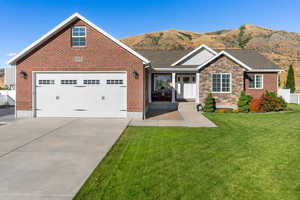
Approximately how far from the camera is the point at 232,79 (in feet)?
51.7

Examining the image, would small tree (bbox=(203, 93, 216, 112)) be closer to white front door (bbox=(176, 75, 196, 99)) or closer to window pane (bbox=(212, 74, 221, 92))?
window pane (bbox=(212, 74, 221, 92))

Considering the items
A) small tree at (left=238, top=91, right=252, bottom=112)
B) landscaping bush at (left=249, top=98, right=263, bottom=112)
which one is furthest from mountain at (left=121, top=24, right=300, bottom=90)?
landscaping bush at (left=249, top=98, right=263, bottom=112)

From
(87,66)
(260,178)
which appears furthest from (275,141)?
(87,66)

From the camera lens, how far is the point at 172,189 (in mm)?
3709

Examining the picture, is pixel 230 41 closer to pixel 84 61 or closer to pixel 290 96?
pixel 290 96

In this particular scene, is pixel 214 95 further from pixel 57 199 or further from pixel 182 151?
pixel 57 199

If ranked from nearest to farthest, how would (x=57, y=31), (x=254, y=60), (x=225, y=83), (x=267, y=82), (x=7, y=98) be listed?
(x=57, y=31), (x=225, y=83), (x=267, y=82), (x=7, y=98), (x=254, y=60)

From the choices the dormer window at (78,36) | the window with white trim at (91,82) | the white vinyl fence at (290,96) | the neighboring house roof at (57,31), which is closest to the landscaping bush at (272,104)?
the white vinyl fence at (290,96)

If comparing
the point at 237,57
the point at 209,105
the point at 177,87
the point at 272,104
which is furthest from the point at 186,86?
the point at 272,104

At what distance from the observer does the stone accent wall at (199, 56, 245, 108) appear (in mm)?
15695

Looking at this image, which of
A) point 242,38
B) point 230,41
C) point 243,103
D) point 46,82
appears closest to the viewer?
point 46,82

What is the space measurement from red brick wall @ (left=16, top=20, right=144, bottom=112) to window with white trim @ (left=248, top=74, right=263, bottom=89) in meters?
12.0

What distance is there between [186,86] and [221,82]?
4.09 m

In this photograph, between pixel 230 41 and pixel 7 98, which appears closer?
pixel 7 98
